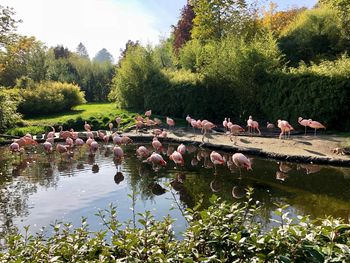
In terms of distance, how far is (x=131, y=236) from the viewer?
3.30 m

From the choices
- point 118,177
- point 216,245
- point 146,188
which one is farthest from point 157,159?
point 216,245

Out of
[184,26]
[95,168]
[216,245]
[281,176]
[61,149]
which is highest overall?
[184,26]

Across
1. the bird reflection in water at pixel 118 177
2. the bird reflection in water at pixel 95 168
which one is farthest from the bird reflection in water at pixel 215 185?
the bird reflection in water at pixel 95 168

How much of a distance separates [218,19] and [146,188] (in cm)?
2064

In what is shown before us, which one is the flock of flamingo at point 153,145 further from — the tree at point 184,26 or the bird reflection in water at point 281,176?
the tree at point 184,26

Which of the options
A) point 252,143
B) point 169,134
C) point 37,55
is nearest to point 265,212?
point 252,143

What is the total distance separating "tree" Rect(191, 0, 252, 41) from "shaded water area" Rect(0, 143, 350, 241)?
16353 mm

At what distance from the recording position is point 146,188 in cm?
1014

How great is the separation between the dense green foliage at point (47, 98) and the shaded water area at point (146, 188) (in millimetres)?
13103

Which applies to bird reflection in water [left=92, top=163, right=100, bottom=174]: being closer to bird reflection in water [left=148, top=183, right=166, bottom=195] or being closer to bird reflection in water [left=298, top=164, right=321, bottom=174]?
bird reflection in water [left=148, top=183, right=166, bottom=195]

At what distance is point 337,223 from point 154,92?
21560mm

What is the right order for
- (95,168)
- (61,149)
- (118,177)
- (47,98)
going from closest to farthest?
(118,177) → (95,168) → (61,149) → (47,98)

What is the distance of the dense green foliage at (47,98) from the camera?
2625 cm

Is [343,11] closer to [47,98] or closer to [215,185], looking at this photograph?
[215,185]
